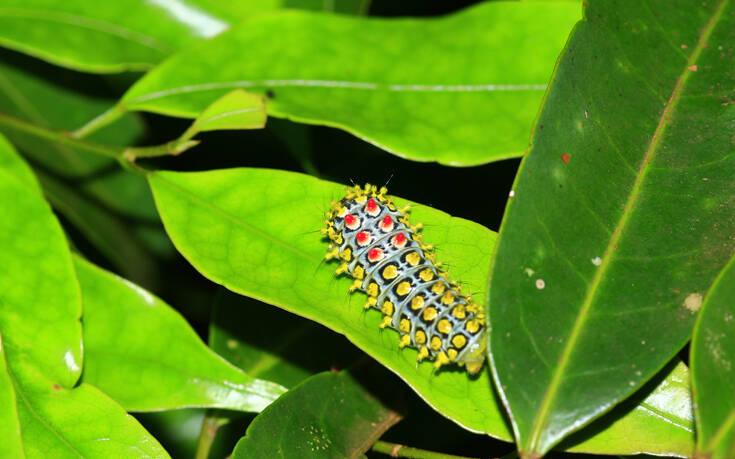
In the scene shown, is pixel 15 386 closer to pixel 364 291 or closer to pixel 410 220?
pixel 364 291

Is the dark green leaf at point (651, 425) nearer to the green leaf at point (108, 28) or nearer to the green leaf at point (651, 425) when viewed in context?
the green leaf at point (651, 425)

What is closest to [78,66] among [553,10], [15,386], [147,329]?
[147,329]

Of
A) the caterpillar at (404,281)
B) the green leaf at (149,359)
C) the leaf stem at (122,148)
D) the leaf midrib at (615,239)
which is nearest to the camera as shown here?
the leaf midrib at (615,239)

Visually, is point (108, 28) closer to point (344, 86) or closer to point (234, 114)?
point (234, 114)

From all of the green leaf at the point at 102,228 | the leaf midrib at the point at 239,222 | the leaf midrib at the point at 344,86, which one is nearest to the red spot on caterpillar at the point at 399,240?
the leaf midrib at the point at 239,222

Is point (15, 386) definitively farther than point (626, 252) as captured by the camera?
Yes

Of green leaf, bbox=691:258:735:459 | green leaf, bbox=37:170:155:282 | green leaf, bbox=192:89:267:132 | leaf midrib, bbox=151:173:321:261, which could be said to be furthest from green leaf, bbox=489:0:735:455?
green leaf, bbox=37:170:155:282

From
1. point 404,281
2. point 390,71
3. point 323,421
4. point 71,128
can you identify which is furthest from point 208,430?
point 71,128
